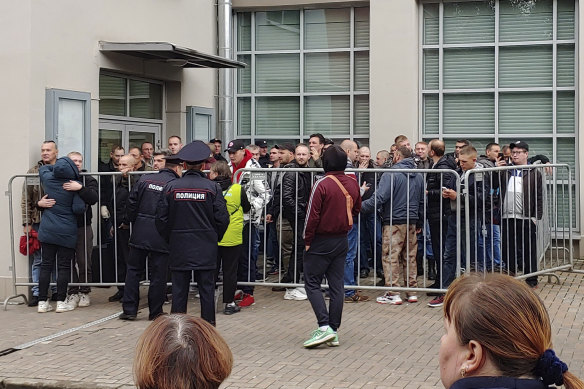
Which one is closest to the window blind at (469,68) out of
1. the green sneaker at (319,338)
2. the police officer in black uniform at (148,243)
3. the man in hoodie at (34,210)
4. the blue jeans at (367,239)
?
the blue jeans at (367,239)

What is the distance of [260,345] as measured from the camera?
29.2ft

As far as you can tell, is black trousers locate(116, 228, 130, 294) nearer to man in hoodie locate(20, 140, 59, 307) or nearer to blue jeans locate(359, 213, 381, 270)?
man in hoodie locate(20, 140, 59, 307)

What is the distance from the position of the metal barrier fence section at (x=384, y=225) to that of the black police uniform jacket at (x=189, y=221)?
204 cm

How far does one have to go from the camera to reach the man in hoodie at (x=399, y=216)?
35.3 feet

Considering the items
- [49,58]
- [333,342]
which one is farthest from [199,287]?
[49,58]

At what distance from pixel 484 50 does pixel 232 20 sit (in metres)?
4.75

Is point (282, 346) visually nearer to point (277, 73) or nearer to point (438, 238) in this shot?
point (438, 238)

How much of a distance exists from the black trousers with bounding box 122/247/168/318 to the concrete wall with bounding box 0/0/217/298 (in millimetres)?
2080

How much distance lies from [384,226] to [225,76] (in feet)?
20.9

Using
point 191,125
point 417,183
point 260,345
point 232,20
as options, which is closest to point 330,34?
point 232,20

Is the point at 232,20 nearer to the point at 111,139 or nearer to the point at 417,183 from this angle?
the point at 111,139

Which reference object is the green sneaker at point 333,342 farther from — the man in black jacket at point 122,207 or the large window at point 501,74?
the large window at point 501,74

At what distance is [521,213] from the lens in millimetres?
11234

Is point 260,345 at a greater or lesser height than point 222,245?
A: lesser
